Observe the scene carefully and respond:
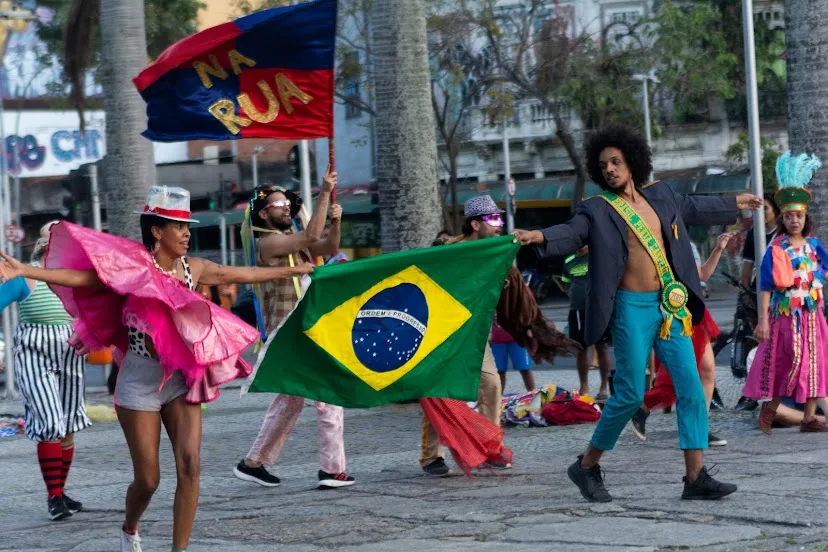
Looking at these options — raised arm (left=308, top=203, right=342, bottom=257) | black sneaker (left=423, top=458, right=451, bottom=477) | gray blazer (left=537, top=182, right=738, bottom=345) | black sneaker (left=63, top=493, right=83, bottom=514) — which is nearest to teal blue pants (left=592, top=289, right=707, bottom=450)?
gray blazer (left=537, top=182, right=738, bottom=345)

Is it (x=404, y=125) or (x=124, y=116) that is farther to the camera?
(x=124, y=116)

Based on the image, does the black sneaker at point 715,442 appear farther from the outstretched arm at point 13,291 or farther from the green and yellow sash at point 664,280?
the outstretched arm at point 13,291

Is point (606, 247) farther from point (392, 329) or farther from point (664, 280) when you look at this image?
point (392, 329)

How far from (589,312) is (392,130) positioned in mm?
5934

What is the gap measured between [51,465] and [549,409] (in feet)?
13.8

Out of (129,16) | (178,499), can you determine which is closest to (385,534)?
(178,499)

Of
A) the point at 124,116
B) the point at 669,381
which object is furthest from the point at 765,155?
the point at 669,381

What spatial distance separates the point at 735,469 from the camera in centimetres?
838

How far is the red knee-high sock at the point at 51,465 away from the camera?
8359 millimetres

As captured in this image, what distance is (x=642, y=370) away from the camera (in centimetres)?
742

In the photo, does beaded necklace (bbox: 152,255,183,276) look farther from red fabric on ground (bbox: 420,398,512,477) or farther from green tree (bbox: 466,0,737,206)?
green tree (bbox: 466,0,737,206)

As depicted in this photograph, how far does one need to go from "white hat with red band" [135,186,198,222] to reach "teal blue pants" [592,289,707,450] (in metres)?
2.35

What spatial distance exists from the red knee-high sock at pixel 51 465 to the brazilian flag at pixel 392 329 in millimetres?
1488

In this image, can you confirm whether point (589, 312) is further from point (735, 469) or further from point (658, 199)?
point (735, 469)
